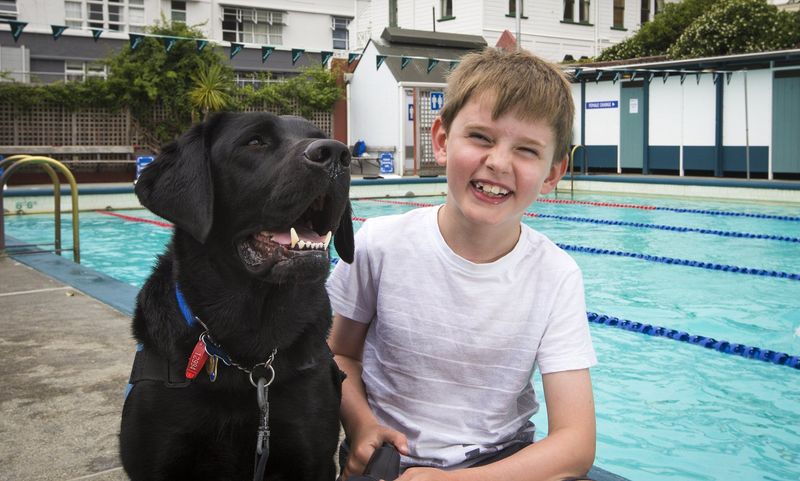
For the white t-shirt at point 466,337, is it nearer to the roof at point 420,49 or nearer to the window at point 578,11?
the roof at point 420,49

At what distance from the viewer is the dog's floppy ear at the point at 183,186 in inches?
92.0

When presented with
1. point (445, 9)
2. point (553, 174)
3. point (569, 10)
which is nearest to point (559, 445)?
point (553, 174)

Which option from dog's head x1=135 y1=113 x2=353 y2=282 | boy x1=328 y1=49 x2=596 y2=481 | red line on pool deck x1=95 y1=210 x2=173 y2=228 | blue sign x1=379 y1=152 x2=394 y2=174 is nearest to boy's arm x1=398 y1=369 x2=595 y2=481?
boy x1=328 y1=49 x2=596 y2=481

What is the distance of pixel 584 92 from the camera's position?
73.5 ft

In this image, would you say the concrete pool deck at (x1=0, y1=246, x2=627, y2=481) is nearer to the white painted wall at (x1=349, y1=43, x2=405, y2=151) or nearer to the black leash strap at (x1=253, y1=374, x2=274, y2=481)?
the black leash strap at (x1=253, y1=374, x2=274, y2=481)

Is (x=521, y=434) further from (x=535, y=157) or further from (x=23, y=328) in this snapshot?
(x=23, y=328)

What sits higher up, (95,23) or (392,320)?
(95,23)

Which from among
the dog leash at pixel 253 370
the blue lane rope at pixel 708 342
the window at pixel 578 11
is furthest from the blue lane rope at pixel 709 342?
the window at pixel 578 11

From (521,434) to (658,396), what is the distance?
11.1 feet

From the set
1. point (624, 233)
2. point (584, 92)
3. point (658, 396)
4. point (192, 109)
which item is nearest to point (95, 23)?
point (192, 109)

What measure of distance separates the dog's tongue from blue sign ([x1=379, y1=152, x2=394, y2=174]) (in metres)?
19.7

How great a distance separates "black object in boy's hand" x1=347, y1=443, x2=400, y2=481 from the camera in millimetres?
1991

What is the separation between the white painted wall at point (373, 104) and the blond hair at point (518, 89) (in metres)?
20.7

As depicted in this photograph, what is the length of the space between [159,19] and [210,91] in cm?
1414
